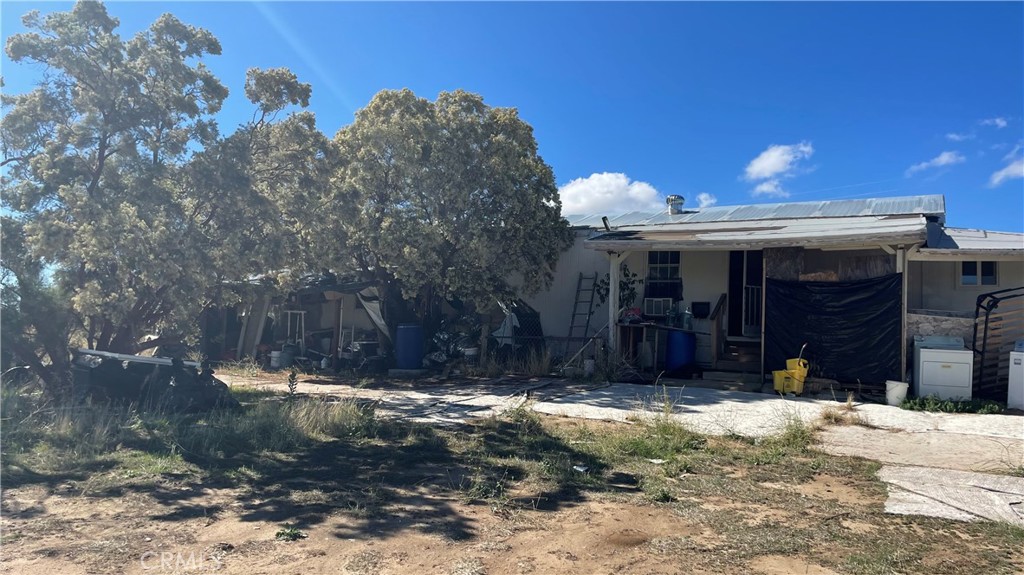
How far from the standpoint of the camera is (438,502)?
5090 mm

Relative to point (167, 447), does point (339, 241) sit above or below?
above

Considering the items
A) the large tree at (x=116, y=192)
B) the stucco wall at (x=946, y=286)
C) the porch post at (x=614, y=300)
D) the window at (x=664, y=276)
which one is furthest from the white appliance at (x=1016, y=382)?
the large tree at (x=116, y=192)

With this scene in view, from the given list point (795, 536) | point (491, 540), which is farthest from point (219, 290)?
point (795, 536)

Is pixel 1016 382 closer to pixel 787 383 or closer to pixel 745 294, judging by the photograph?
pixel 787 383

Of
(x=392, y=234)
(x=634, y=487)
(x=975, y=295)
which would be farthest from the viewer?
(x=392, y=234)

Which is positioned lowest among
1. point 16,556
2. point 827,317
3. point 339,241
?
point 16,556

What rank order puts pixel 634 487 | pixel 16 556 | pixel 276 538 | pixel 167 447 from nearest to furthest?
pixel 16 556 < pixel 276 538 < pixel 634 487 < pixel 167 447

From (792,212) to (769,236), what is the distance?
20.5 feet

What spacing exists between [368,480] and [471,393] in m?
5.29

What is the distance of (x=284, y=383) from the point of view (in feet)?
42.1

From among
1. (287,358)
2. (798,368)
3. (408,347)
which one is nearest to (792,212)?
(798,368)

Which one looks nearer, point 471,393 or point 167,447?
point 167,447

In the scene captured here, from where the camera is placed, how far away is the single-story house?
33.9 feet

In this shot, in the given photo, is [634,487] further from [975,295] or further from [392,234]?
[975,295]
